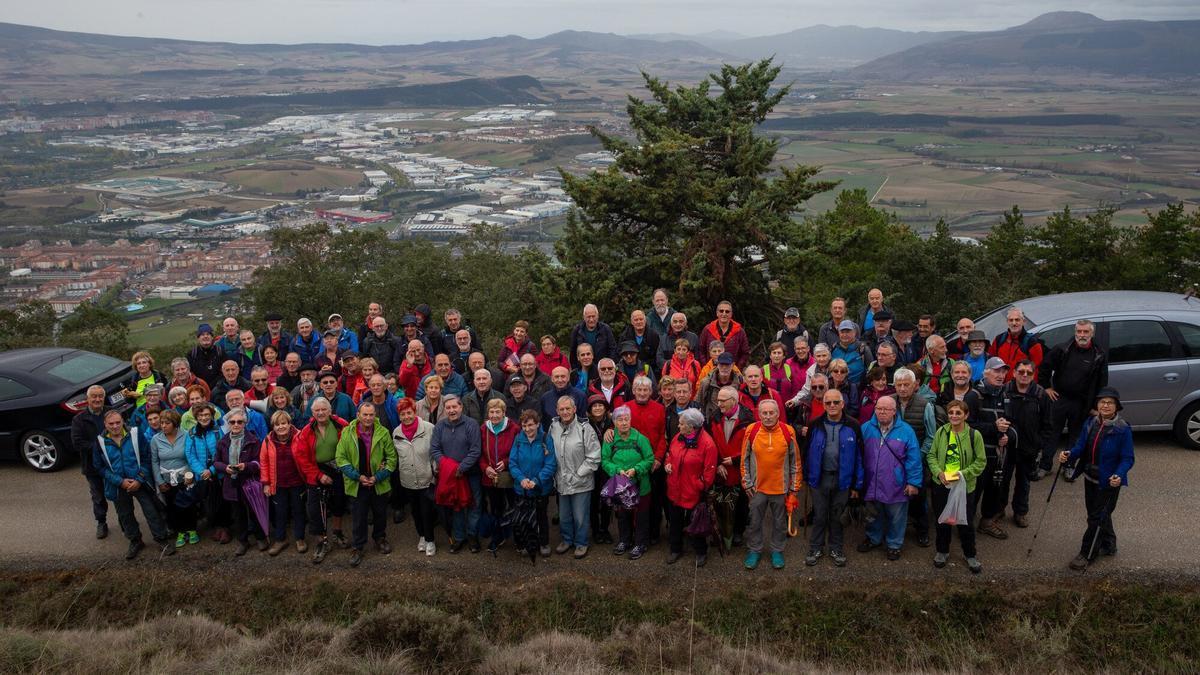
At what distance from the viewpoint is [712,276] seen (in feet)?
41.0

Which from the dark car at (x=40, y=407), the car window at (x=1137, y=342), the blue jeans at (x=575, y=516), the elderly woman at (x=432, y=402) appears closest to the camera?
the blue jeans at (x=575, y=516)

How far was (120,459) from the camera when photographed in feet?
22.8

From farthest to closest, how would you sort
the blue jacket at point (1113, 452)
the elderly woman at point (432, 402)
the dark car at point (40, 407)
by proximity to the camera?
the dark car at point (40, 407), the elderly woman at point (432, 402), the blue jacket at point (1113, 452)

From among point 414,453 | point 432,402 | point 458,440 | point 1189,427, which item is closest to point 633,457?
point 458,440

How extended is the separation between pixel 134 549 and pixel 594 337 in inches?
203

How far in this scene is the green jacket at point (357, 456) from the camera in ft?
22.1

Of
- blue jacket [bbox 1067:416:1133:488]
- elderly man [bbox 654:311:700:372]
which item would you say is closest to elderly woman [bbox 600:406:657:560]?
elderly man [bbox 654:311:700:372]

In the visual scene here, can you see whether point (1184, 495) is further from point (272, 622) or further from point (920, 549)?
point (272, 622)

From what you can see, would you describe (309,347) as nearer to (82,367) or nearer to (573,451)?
(82,367)

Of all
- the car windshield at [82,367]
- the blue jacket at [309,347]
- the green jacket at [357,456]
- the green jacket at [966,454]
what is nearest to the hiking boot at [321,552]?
the green jacket at [357,456]

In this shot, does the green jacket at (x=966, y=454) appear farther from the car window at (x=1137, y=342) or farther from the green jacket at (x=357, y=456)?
the green jacket at (x=357, y=456)

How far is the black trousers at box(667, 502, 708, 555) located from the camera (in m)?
6.64

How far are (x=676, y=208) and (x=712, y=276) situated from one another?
4.93ft

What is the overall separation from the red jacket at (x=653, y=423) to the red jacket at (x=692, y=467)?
32cm
